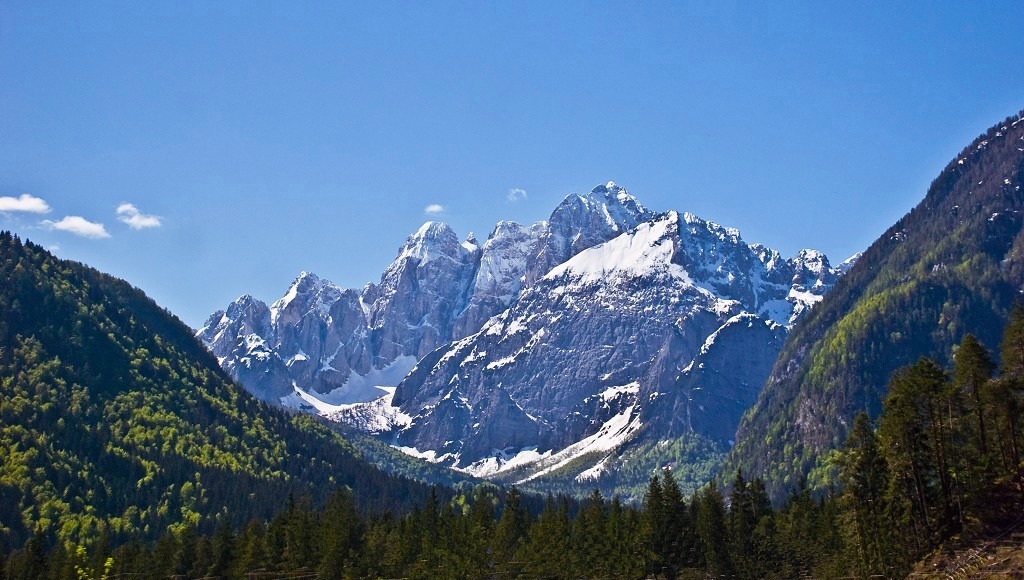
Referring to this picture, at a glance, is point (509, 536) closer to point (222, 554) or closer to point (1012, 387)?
point (222, 554)

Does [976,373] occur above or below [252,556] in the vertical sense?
above

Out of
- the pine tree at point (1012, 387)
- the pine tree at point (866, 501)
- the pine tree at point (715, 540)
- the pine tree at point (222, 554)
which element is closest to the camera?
the pine tree at point (1012, 387)

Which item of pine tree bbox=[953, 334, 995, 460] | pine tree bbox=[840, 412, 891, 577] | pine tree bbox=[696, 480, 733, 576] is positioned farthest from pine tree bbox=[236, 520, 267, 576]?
pine tree bbox=[953, 334, 995, 460]

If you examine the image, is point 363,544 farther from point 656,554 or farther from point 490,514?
point 656,554

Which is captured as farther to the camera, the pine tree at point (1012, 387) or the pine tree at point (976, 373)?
the pine tree at point (1012, 387)

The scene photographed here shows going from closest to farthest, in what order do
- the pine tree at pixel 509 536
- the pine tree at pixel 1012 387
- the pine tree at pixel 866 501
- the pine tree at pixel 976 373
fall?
the pine tree at pixel 976 373
the pine tree at pixel 1012 387
the pine tree at pixel 866 501
the pine tree at pixel 509 536

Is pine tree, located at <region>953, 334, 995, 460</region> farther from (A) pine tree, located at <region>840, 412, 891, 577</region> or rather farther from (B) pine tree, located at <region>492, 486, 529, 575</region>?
(B) pine tree, located at <region>492, 486, 529, 575</region>

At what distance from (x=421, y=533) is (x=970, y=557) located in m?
84.4

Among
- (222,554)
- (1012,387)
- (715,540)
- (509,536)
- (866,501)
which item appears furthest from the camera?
(222,554)

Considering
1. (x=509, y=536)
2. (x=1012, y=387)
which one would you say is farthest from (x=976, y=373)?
(x=509, y=536)

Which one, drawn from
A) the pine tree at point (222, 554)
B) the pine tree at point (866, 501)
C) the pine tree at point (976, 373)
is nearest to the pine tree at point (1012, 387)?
the pine tree at point (976, 373)

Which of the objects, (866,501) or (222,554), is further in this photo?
(222,554)

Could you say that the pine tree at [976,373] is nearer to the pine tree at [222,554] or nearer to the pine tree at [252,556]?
the pine tree at [252,556]

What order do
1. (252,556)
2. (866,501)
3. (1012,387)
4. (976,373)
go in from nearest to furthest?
(976,373), (1012,387), (866,501), (252,556)
